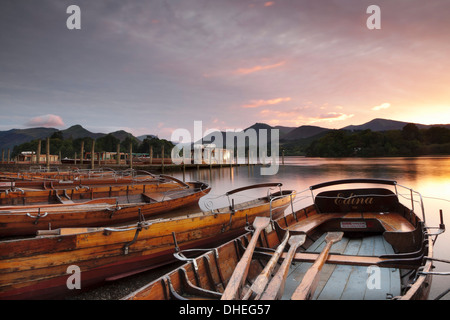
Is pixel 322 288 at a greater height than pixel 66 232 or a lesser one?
lesser

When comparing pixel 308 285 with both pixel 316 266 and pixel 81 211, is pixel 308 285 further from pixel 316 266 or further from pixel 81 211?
pixel 81 211

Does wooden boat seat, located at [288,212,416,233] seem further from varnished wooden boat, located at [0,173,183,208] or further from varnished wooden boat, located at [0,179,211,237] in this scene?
varnished wooden boat, located at [0,173,183,208]

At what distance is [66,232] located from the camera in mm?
6199

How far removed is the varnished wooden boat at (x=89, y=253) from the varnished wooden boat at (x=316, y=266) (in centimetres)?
100

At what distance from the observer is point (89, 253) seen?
20.2 ft

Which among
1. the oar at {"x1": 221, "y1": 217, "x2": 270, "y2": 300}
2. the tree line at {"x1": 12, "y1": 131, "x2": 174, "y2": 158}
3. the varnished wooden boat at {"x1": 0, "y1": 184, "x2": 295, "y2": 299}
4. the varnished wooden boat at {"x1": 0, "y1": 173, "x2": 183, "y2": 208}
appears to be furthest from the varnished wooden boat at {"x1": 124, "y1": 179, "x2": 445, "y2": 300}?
the tree line at {"x1": 12, "y1": 131, "x2": 174, "y2": 158}

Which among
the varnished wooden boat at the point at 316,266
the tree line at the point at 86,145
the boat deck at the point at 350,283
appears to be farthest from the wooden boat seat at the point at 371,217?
the tree line at the point at 86,145

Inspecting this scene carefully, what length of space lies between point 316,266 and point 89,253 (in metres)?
5.05

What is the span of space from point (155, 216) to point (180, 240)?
4.83 meters

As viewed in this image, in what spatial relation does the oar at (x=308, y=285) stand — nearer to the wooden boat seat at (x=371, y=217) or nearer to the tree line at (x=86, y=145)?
the wooden boat seat at (x=371, y=217)

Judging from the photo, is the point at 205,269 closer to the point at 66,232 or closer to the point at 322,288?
the point at 322,288

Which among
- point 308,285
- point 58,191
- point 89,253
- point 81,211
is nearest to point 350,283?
point 308,285

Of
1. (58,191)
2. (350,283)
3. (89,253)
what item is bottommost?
(350,283)
